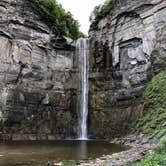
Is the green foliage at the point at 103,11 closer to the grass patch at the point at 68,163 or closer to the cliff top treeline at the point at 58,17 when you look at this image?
the cliff top treeline at the point at 58,17

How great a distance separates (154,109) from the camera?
29422 mm

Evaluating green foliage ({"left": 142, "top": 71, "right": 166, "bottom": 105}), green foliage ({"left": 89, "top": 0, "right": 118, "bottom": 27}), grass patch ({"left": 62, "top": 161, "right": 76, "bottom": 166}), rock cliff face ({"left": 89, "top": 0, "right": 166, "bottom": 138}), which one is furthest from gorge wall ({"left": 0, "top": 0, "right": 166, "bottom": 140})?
grass patch ({"left": 62, "top": 161, "right": 76, "bottom": 166})

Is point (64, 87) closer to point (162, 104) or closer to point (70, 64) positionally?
point (70, 64)

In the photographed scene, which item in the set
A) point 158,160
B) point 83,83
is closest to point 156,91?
point 83,83

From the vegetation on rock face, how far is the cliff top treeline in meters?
13.5

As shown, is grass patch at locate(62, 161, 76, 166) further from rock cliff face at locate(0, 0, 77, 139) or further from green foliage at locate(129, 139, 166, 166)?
rock cliff face at locate(0, 0, 77, 139)

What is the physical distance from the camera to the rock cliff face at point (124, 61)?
3338 cm

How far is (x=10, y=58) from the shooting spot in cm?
3509

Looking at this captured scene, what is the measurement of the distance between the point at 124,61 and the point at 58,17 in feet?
32.1

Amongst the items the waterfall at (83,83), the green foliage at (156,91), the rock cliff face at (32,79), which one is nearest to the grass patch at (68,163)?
the green foliage at (156,91)

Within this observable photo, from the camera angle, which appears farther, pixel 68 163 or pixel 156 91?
pixel 156 91

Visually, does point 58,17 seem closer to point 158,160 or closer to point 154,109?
point 154,109

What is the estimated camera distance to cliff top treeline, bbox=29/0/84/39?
128 feet

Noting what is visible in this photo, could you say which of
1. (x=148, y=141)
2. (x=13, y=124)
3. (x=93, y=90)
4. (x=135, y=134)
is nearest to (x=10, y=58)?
(x=13, y=124)
